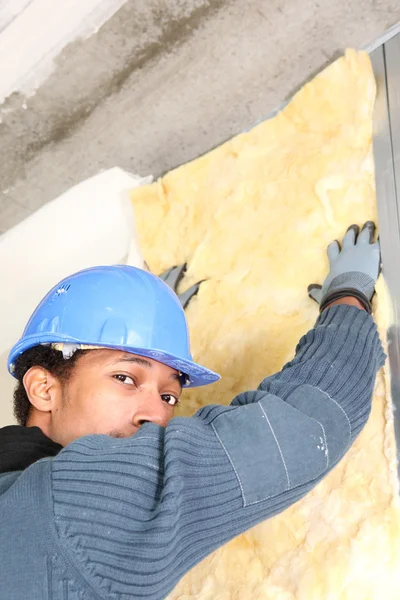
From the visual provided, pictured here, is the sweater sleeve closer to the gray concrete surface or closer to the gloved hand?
the gloved hand

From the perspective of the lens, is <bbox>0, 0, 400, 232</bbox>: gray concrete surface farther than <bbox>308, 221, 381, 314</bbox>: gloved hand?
Yes

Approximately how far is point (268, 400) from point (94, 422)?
39 centimetres

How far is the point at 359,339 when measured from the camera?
50.6 inches

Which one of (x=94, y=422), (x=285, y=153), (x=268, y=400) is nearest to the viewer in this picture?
(x=268, y=400)

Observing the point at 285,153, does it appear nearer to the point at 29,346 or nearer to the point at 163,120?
the point at 163,120

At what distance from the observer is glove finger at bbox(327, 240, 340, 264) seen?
1.64m

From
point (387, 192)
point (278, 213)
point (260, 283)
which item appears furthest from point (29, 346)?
point (387, 192)

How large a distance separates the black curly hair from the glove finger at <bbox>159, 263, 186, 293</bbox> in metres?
0.72

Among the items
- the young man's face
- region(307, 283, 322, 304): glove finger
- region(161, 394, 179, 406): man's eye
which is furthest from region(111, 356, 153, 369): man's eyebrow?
region(307, 283, 322, 304): glove finger

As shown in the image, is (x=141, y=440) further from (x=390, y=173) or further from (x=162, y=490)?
(x=390, y=173)

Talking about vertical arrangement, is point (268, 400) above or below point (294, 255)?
below

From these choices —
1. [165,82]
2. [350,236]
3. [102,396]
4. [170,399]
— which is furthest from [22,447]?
[165,82]

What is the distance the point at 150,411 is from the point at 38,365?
0.32m

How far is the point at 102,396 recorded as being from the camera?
50.5 inches
